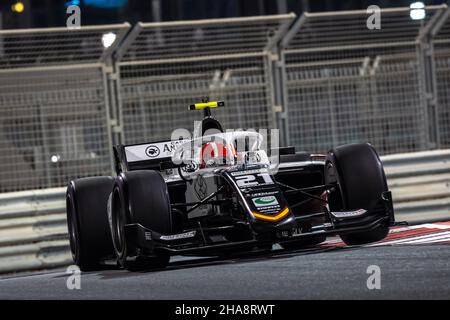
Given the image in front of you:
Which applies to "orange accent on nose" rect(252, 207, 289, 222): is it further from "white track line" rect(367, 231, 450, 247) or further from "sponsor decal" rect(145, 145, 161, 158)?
"sponsor decal" rect(145, 145, 161, 158)

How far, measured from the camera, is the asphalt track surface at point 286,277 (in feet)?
21.4

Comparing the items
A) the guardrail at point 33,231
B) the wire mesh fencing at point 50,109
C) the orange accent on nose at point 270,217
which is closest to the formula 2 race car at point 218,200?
the orange accent on nose at point 270,217

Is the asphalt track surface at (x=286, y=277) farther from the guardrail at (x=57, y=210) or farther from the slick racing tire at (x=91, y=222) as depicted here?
the guardrail at (x=57, y=210)

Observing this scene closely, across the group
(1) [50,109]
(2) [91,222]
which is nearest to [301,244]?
(2) [91,222]

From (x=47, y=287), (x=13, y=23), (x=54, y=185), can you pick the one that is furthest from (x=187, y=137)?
(x=13, y=23)

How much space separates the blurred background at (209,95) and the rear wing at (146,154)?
164 centimetres

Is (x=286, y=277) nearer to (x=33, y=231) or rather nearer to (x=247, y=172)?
(x=247, y=172)

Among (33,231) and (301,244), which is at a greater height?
(33,231)

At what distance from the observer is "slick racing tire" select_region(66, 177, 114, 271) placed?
10.2 metres

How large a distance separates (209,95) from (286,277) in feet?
19.1

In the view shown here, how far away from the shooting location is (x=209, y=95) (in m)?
13.1

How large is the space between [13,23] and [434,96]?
75.2 ft

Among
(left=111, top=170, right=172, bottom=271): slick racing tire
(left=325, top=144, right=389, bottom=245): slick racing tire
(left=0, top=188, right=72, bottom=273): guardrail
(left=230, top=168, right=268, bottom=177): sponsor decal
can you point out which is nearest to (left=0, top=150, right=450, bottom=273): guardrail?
(left=0, top=188, right=72, bottom=273): guardrail
